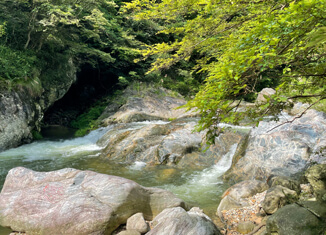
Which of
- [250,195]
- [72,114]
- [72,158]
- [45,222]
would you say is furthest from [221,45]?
[72,114]

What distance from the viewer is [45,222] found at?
14.7 feet

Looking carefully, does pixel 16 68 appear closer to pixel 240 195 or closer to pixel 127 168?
pixel 127 168

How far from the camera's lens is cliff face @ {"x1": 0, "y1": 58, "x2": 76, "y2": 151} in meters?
11.3

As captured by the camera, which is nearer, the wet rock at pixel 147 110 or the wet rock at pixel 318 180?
the wet rock at pixel 318 180

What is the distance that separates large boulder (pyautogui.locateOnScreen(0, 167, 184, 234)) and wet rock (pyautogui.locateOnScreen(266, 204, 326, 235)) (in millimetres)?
2239

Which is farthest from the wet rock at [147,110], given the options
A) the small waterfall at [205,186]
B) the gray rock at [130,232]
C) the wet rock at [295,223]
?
the wet rock at [295,223]

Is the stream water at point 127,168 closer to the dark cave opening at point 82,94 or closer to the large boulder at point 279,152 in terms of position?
the large boulder at point 279,152

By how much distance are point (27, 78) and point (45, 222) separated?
36.5 ft

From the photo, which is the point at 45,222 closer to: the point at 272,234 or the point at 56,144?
the point at 272,234

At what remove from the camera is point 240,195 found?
18.5 ft

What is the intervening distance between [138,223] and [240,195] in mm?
2707

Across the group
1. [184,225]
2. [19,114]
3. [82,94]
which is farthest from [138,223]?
[82,94]

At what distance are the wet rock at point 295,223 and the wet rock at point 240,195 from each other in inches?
73.7

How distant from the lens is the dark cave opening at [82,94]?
1936 cm
